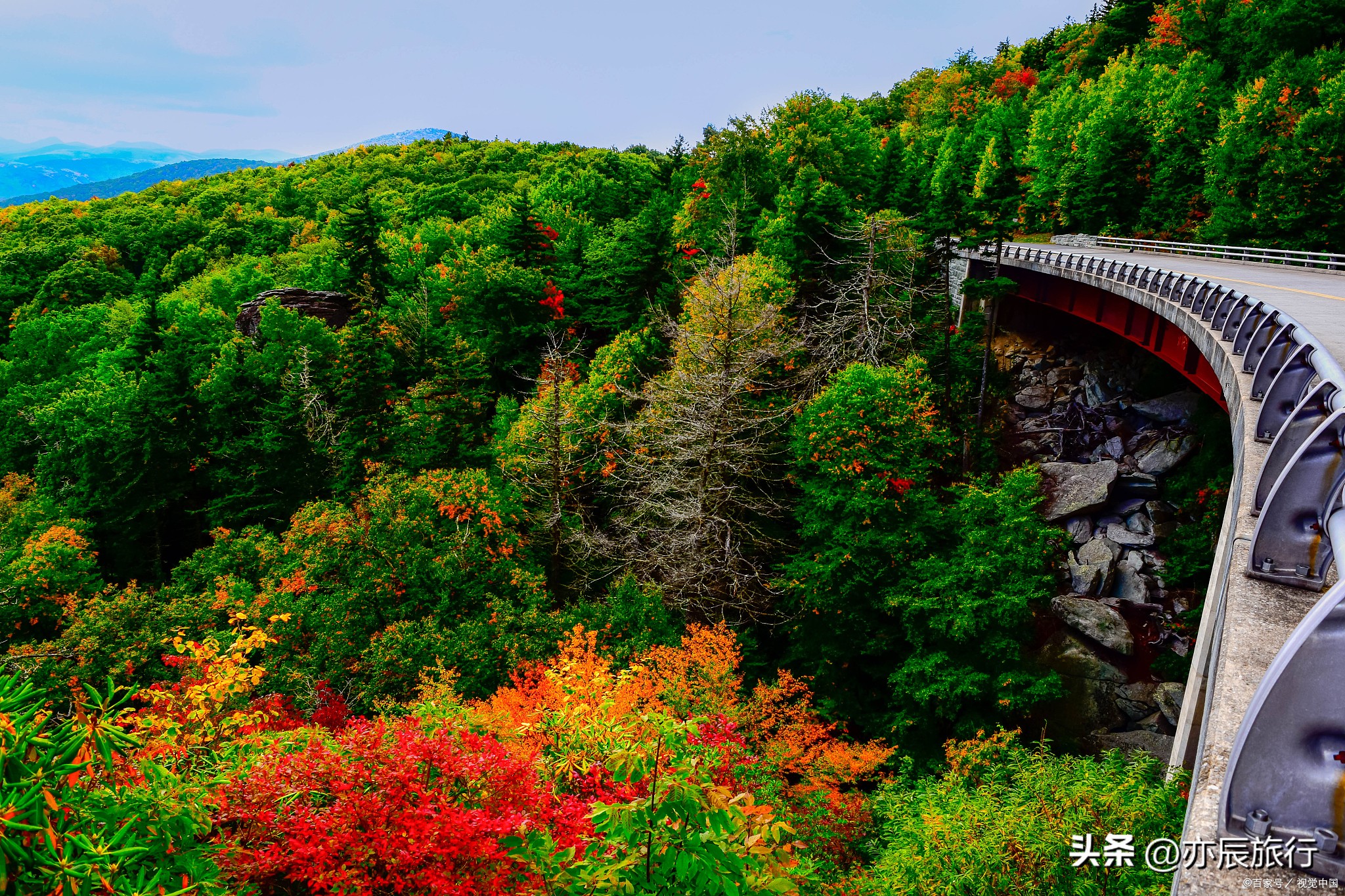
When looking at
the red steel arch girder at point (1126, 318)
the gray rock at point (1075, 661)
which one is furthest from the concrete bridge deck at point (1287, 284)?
the gray rock at point (1075, 661)

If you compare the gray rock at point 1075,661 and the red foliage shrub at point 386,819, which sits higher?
the red foliage shrub at point 386,819

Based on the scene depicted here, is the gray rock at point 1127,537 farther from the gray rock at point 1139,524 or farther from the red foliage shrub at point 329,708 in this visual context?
the red foliage shrub at point 329,708

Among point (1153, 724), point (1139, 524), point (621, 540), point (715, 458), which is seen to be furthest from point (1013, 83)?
point (621, 540)

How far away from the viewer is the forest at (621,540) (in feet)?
19.1

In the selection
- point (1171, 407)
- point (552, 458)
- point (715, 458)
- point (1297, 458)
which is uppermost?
point (1297, 458)

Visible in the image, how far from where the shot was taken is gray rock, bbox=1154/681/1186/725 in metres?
17.6

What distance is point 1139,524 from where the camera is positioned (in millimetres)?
21234

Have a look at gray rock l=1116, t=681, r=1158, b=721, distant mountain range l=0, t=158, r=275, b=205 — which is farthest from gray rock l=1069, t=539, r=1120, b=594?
distant mountain range l=0, t=158, r=275, b=205

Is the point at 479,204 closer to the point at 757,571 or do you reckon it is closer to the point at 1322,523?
the point at 757,571

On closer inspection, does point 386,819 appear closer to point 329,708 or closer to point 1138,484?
point 329,708

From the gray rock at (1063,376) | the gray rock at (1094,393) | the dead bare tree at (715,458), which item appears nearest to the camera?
the dead bare tree at (715,458)

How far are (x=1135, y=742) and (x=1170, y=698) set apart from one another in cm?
155

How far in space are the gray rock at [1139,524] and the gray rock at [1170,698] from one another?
4.83m

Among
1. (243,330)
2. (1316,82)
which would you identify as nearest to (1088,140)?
(1316,82)
